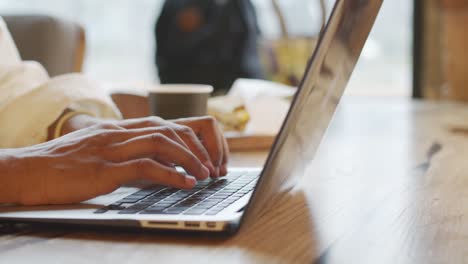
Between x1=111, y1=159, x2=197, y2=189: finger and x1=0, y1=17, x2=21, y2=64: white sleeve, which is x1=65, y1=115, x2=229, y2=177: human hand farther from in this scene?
x1=0, y1=17, x2=21, y2=64: white sleeve

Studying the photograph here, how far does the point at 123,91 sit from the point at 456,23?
7.33 feet

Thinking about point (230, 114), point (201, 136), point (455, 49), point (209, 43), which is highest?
point (201, 136)

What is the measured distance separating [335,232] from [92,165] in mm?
262

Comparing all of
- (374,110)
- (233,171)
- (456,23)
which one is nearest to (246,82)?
(374,110)

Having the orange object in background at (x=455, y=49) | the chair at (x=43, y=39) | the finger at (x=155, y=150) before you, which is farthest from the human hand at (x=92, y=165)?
the orange object in background at (x=455, y=49)

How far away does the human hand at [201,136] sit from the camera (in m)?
0.79

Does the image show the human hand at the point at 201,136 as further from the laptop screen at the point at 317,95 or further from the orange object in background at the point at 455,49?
the orange object in background at the point at 455,49

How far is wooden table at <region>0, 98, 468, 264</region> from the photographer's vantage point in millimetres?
518

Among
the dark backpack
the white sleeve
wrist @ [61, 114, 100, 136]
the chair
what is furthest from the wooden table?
the dark backpack

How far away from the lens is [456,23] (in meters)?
3.08

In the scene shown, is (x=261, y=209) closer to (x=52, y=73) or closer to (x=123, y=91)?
(x=123, y=91)

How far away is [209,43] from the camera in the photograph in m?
3.14

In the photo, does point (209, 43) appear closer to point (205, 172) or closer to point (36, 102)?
point (36, 102)

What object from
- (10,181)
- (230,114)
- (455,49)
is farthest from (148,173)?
(455,49)
